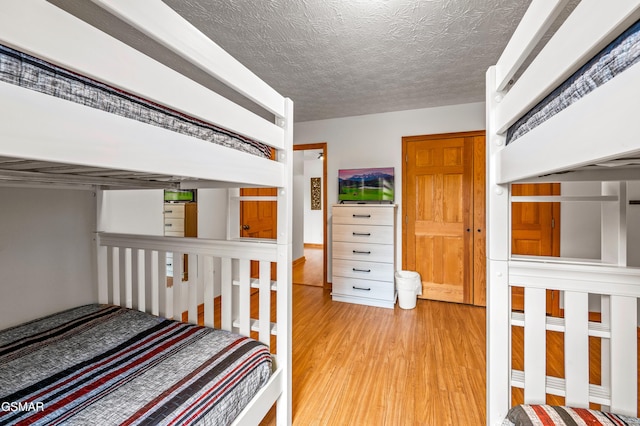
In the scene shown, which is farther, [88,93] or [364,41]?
[364,41]

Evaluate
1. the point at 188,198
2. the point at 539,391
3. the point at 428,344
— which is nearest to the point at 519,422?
the point at 539,391

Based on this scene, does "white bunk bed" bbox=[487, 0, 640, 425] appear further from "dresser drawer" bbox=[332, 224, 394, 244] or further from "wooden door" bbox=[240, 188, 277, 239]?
→ "wooden door" bbox=[240, 188, 277, 239]

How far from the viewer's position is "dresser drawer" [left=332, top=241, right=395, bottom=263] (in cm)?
287

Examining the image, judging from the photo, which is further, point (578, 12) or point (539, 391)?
point (539, 391)

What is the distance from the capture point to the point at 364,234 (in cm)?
296

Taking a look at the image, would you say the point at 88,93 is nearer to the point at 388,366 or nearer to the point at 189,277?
the point at 189,277

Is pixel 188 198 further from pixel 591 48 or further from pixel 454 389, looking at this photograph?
pixel 591 48

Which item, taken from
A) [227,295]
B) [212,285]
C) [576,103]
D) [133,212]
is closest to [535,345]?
[576,103]

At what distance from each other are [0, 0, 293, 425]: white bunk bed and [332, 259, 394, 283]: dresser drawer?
1.67 metres

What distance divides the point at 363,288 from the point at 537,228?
1862mm

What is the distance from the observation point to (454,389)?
1592mm

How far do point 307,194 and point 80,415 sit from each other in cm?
620

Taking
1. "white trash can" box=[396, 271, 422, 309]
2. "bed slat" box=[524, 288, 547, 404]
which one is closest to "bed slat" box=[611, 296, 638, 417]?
"bed slat" box=[524, 288, 547, 404]

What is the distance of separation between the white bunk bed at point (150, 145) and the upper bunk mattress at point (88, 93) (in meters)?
0.03
